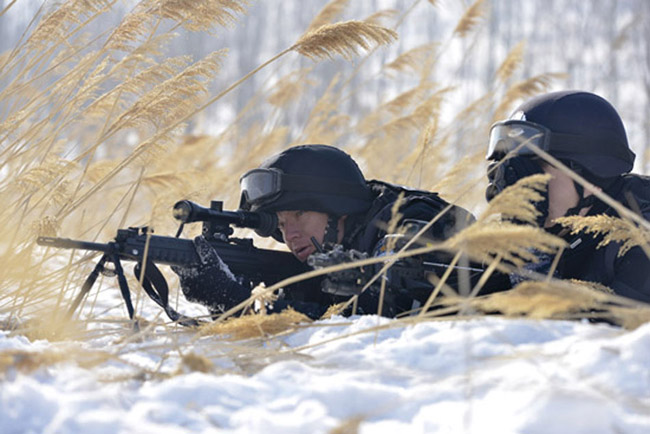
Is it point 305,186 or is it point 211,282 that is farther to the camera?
point 305,186

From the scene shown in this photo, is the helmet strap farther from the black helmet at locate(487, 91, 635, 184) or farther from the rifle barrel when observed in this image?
the rifle barrel

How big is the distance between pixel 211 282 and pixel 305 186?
69cm

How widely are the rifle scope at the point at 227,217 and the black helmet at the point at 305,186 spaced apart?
0.25 ft

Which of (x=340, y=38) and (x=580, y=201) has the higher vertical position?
(x=340, y=38)

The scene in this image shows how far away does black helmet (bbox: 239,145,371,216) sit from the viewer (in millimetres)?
3232

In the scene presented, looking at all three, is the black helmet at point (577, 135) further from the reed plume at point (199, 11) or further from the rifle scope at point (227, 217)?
the reed plume at point (199, 11)

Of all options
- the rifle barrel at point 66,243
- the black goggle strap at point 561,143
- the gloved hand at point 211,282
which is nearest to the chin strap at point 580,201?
the black goggle strap at point 561,143

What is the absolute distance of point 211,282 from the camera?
2783mm

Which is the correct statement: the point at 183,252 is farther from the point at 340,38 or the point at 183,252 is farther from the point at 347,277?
the point at 340,38

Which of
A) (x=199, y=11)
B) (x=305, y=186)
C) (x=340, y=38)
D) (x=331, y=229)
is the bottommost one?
(x=331, y=229)

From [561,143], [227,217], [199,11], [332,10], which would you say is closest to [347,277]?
[227,217]

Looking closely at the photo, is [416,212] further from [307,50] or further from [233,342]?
[233,342]

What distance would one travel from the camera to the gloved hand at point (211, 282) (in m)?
2.77

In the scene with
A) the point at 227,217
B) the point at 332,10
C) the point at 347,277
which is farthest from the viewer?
the point at 332,10
